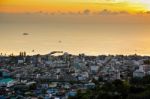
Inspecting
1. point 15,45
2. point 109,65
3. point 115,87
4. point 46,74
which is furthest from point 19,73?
point 15,45

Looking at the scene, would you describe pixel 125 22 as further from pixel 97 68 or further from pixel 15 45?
pixel 97 68

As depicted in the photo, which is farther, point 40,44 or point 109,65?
point 40,44

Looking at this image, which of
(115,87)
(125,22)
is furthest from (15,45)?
(125,22)

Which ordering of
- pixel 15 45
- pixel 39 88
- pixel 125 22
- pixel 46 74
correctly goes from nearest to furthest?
pixel 39 88, pixel 46 74, pixel 15 45, pixel 125 22

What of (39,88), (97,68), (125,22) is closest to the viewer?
(39,88)

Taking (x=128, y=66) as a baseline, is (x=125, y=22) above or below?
above

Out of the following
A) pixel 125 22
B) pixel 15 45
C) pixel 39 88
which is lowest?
pixel 39 88
